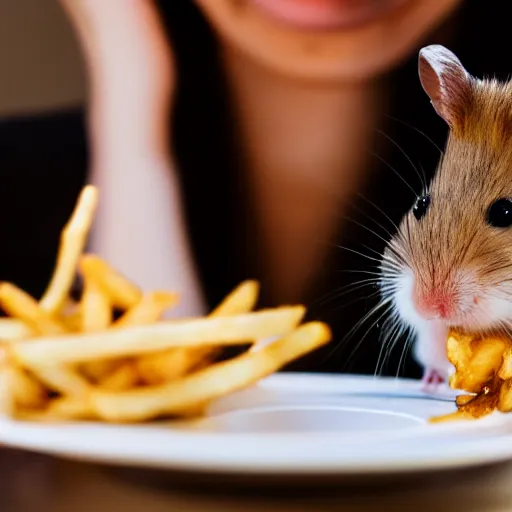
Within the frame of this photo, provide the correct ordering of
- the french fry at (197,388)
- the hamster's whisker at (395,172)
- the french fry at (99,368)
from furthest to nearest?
the hamster's whisker at (395,172)
the french fry at (99,368)
the french fry at (197,388)

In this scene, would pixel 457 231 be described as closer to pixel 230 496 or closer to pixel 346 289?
pixel 346 289

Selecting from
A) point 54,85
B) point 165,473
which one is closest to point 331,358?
point 165,473

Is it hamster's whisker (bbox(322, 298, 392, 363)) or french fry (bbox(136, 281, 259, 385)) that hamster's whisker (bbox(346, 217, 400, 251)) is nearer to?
hamster's whisker (bbox(322, 298, 392, 363))

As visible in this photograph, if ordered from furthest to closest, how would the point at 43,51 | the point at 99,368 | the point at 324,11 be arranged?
the point at 43,51 → the point at 324,11 → the point at 99,368

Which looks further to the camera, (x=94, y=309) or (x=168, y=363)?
(x=94, y=309)

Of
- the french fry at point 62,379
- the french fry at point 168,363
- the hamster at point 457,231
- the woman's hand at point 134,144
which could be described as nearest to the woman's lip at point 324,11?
the hamster at point 457,231

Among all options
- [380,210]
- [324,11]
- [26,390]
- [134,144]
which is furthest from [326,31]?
[26,390]

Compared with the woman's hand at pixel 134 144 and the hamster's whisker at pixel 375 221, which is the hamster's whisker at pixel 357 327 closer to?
the hamster's whisker at pixel 375 221
